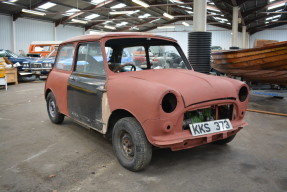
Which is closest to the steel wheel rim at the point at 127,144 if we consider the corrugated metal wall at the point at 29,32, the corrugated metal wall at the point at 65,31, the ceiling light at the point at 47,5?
the ceiling light at the point at 47,5

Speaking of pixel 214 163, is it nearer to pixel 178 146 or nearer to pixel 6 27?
pixel 178 146

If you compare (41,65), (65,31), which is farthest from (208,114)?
(65,31)

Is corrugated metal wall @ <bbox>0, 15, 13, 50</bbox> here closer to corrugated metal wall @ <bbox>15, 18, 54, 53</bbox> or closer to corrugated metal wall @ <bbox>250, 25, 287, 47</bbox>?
corrugated metal wall @ <bbox>15, 18, 54, 53</bbox>

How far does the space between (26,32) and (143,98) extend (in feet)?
73.3

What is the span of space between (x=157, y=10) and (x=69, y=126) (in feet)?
75.6

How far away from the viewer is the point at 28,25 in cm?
2191

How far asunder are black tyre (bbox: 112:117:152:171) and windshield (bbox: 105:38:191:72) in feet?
3.30

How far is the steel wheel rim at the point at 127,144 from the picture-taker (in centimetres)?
284

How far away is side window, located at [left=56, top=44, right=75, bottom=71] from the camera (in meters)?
4.00

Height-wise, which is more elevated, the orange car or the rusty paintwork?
the orange car

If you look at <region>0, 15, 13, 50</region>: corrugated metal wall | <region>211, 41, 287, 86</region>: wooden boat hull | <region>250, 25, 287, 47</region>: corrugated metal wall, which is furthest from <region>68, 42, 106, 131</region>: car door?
<region>250, 25, 287, 47</region>: corrugated metal wall

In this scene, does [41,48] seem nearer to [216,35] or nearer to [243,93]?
[243,93]

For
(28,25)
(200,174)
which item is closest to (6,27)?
(28,25)

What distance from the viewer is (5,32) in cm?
1998
